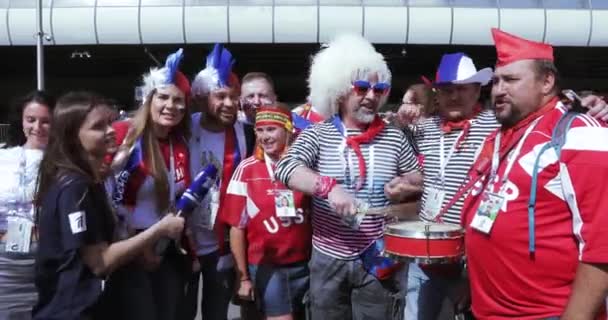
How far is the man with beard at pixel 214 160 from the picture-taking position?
4008 mm

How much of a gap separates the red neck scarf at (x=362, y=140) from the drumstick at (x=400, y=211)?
0.54 ft

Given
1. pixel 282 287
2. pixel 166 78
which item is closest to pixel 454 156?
pixel 282 287

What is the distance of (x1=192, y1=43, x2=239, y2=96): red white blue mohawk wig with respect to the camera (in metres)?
4.25

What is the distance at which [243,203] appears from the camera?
12.6 ft

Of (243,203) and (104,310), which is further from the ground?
(243,203)

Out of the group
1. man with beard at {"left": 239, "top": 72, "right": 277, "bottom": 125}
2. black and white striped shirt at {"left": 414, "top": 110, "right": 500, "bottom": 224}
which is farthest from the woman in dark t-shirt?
man with beard at {"left": 239, "top": 72, "right": 277, "bottom": 125}

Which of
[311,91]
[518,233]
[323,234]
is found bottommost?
[323,234]

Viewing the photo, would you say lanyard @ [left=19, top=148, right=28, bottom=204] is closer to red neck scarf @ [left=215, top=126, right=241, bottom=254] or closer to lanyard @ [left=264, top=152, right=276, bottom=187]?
red neck scarf @ [left=215, top=126, right=241, bottom=254]

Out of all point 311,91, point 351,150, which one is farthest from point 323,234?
point 311,91

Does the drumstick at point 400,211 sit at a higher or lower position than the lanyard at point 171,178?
lower

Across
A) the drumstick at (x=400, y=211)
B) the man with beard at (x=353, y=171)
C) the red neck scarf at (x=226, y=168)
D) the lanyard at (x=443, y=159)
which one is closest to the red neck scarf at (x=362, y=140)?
the man with beard at (x=353, y=171)

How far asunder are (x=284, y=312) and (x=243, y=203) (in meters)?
0.71

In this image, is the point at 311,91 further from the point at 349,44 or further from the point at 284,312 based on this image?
the point at 284,312

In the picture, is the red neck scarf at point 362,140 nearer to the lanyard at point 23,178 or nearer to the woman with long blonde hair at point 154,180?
the woman with long blonde hair at point 154,180
